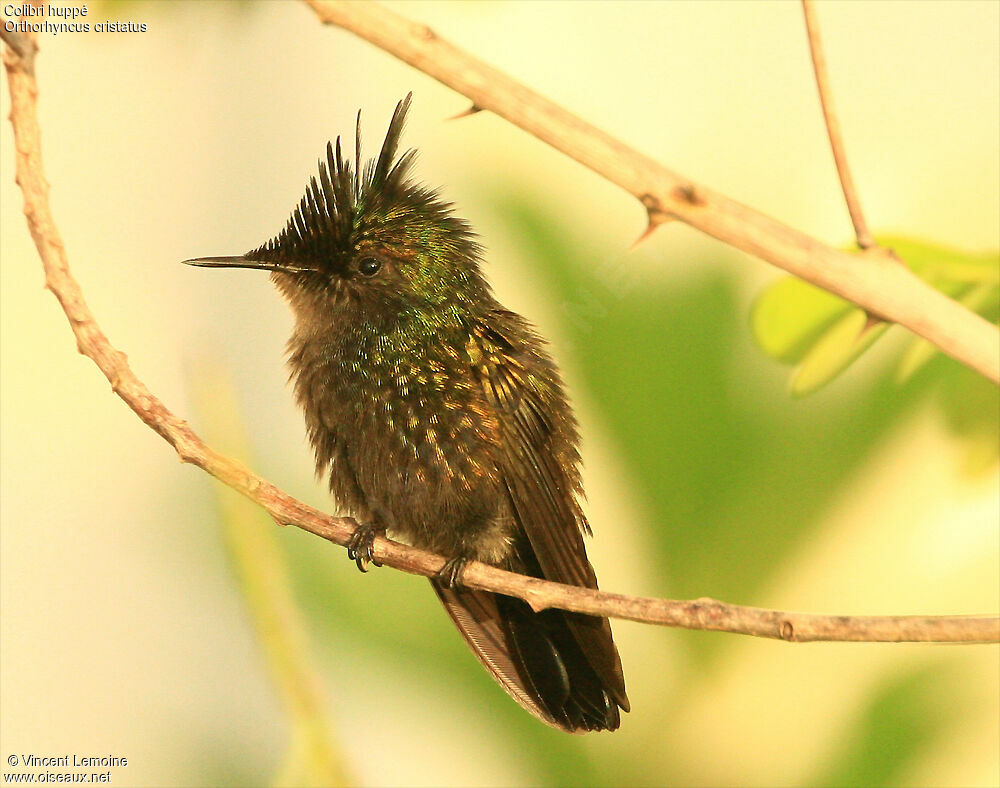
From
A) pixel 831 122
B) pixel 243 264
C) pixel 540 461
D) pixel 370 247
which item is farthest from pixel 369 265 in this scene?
pixel 831 122

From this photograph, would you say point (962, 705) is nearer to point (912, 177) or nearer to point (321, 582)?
point (912, 177)

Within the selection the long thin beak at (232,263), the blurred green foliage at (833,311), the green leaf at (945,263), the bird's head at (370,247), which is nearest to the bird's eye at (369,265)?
the bird's head at (370,247)

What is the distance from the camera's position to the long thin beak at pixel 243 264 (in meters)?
1.13

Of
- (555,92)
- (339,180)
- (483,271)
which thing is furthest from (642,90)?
(339,180)

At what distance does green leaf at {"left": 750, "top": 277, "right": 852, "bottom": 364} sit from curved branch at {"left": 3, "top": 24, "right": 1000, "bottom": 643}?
1.58 ft

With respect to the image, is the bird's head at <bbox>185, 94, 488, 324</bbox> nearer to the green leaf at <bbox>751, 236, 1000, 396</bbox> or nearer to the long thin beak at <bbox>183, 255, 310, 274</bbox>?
the long thin beak at <bbox>183, 255, 310, 274</bbox>

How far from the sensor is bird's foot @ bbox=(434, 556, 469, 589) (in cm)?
118

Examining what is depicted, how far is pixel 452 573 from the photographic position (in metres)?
1.18

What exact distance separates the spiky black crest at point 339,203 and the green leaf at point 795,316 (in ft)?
1.66

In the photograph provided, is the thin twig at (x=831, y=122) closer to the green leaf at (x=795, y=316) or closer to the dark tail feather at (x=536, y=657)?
the green leaf at (x=795, y=316)

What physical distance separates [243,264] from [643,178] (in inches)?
20.0

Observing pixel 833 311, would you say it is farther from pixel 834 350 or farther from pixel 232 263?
pixel 232 263

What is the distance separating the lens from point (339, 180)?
1.20m

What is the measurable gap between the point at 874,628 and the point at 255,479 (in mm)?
607
